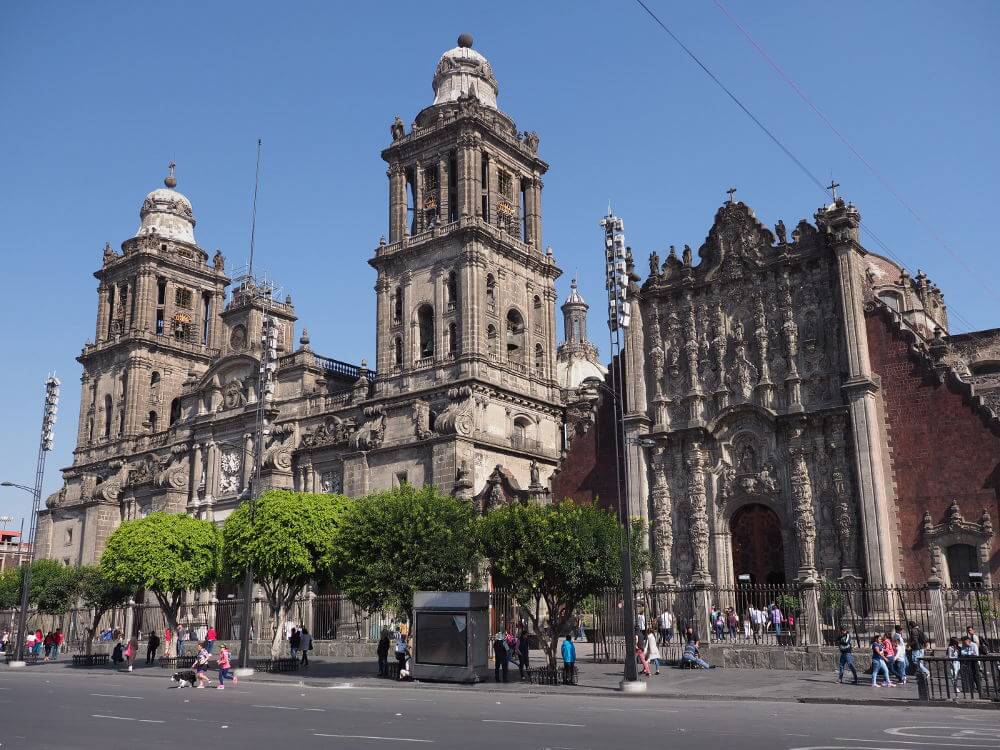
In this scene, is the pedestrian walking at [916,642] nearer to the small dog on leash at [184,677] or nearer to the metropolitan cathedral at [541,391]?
the metropolitan cathedral at [541,391]

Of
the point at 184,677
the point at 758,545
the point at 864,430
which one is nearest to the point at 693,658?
the point at 758,545

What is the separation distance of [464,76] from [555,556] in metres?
38.9

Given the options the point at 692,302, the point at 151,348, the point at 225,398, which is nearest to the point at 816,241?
the point at 692,302

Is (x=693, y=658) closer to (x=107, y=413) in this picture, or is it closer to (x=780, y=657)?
(x=780, y=657)

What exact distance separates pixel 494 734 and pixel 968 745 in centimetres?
727

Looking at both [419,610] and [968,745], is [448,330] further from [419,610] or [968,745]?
[968,745]

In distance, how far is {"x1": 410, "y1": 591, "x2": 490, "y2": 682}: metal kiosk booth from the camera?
1184 inches

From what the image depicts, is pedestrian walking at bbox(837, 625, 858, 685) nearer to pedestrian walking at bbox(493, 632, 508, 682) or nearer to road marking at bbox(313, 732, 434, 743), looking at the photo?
pedestrian walking at bbox(493, 632, 508, 682)

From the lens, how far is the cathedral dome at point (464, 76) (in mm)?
60531

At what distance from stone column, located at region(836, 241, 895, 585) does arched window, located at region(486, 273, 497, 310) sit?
21.6m

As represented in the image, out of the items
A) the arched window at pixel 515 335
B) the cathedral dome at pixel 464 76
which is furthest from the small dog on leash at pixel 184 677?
the cathedral dome at pixel 464 76

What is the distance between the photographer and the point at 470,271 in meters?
53.6

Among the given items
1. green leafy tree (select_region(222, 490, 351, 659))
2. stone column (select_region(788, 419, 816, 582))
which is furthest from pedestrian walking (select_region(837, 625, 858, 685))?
green leafy tree (select_region(222, 490, 351, 659))

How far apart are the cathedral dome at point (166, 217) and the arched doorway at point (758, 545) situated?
57.4 meters
